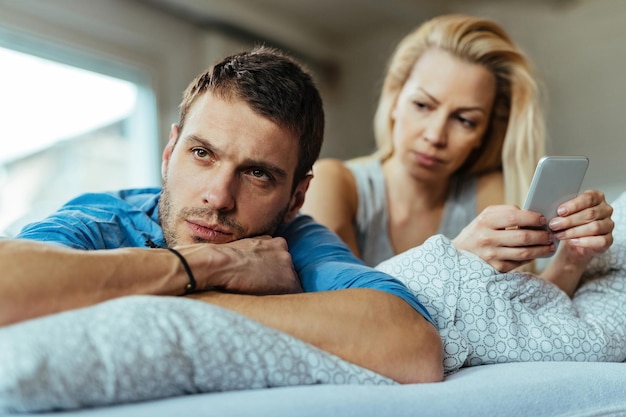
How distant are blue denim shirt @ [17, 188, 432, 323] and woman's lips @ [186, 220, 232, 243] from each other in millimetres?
89

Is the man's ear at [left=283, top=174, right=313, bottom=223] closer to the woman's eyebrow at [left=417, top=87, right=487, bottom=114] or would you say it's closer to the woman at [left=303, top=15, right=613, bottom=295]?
the woman at [left=303, top=15, right=613, bottom=295]

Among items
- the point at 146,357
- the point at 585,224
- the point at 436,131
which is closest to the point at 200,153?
the point at 146,357

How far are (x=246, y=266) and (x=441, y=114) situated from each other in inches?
37.4

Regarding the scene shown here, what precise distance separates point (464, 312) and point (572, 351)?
0.61 ft

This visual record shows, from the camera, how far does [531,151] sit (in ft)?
6.24

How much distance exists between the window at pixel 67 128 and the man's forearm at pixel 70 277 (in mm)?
1508

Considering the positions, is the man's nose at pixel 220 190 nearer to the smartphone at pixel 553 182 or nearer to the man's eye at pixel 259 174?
the man's eye at pixel 259 174

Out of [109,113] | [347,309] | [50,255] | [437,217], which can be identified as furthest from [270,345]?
[109,113]

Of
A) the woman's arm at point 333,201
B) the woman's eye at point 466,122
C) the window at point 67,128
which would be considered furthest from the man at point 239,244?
the window at point 67,128

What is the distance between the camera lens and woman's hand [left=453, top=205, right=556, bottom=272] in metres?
1.18

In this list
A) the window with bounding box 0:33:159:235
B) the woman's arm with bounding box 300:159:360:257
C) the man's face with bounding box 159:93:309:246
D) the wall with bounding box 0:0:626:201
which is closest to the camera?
the man's face with bounding box 159:93:309:246

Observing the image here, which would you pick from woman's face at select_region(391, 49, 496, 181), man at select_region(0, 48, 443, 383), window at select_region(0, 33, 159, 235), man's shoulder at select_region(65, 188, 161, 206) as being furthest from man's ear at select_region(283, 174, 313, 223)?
window at select_region(0, 33, 159, 235)

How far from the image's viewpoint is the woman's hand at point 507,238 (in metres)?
1.18

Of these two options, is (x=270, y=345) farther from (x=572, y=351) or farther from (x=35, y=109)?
(x=35, y=109)
